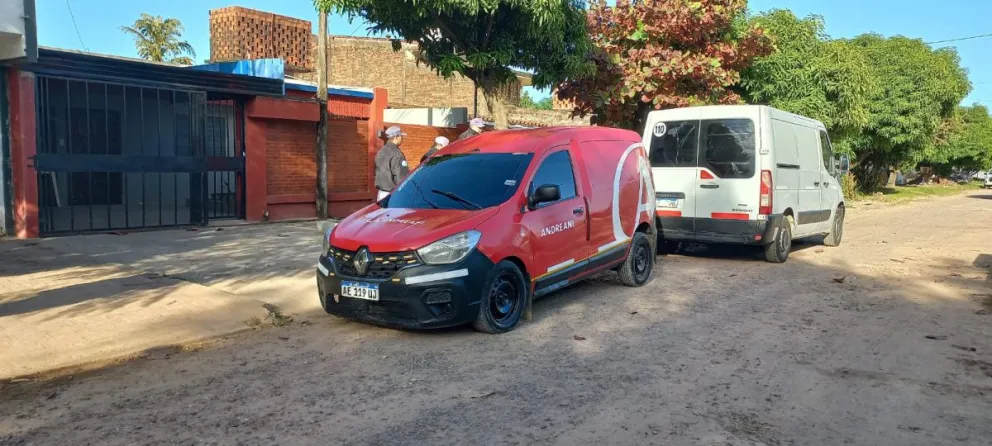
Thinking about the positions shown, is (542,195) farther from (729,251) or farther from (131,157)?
(131,157)

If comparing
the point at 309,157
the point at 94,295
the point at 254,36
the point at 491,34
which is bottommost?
the point at 94,295

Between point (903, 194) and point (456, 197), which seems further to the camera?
point (903, 194)

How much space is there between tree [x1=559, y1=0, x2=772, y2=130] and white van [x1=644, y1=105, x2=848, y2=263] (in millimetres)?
3786

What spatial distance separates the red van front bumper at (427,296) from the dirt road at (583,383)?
0.76 feet

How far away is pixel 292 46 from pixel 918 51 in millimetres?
26581

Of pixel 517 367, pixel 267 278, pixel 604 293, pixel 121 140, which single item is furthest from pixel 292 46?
pixel 517 367

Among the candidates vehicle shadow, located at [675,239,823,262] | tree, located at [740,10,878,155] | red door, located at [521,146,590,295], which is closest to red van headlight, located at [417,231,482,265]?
red door, located at [521,146,590,295]

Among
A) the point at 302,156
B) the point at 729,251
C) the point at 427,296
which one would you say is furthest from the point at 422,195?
the point at 302,156

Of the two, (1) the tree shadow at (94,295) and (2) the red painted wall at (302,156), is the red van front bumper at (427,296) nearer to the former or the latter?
(1) the tree shadow at (94,295)

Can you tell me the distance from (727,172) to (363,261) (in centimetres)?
600

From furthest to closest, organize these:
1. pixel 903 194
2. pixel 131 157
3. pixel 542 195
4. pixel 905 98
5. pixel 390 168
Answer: pixel 903 194 < pixel 905 98 < pixel 131 157 < pixel 390 168 < pixel 542 195

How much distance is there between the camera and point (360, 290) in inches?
237

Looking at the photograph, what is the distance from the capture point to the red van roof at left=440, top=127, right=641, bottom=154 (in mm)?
7203

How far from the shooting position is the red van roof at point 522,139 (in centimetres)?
720
